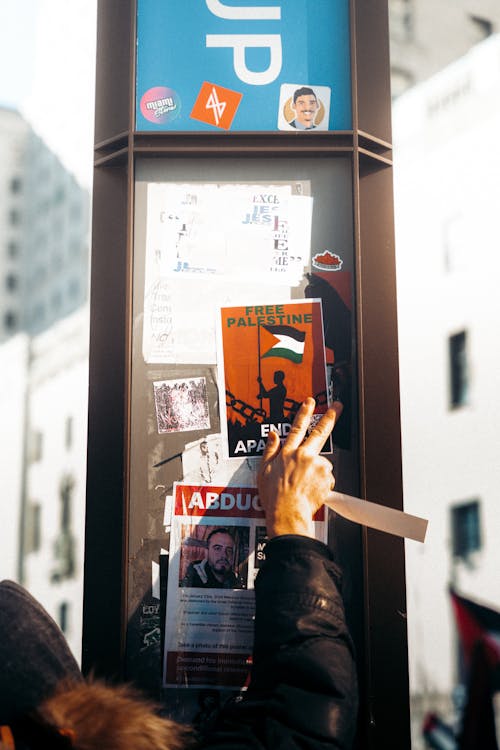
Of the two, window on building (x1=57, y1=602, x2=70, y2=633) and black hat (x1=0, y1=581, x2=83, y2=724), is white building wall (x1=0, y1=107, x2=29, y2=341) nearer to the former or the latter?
window on building (x1=57, y1=602, x2=70, y2=633)

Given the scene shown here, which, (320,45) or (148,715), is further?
(320,45)

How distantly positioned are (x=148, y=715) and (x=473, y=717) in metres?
1.68

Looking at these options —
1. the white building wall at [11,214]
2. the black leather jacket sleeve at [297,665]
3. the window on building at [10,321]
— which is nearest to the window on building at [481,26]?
the black leather jacket sleeve at [297,665]

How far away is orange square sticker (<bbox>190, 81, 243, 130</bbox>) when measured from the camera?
228 centimetres

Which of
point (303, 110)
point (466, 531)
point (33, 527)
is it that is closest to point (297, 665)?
point (303, 110)

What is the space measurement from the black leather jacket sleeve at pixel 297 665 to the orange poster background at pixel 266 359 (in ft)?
1.52

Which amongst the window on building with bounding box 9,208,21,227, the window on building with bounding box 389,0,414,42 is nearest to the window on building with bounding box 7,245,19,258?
the window on building with bounding box 9,208,21,227

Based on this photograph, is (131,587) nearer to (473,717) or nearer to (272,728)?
(272,728)

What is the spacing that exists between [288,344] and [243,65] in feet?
2.68

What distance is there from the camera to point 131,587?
7.11ft

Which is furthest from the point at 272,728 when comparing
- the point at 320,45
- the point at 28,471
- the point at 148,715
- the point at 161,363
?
the point at 28,471

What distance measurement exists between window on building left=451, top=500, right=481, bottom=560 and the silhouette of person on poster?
19.5 meters

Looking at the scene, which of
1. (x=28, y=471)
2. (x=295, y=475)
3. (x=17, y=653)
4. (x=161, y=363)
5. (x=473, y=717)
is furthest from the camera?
(x=28, y=471)

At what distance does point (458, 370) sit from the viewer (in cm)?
2186
